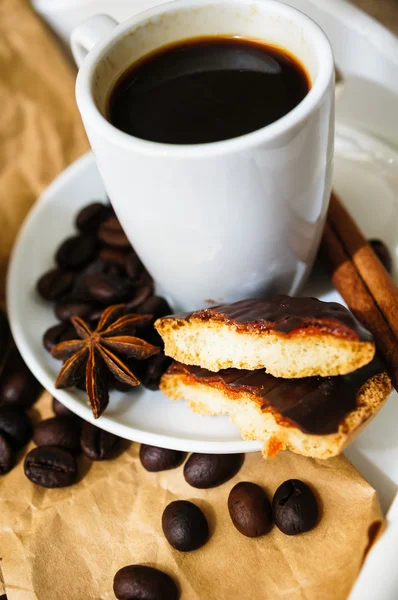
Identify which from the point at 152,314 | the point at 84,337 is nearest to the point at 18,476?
the point at 84,337

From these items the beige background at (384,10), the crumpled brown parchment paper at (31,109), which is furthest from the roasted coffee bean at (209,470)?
the beige background at (384,10)

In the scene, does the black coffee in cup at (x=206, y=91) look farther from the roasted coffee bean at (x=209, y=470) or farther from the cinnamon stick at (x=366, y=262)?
the roasted coffee bean at (x=209, y=470)

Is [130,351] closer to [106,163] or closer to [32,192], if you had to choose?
[106,163]

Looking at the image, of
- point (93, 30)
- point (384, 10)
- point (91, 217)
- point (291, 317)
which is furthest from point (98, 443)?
point (384, 10)

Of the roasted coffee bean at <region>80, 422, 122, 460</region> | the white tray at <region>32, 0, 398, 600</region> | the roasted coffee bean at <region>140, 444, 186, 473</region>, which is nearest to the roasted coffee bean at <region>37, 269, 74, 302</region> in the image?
the roasted coffee bean at <region>80, 422, 122, 460</region>

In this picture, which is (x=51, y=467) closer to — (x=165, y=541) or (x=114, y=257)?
(x=165, y=541)
